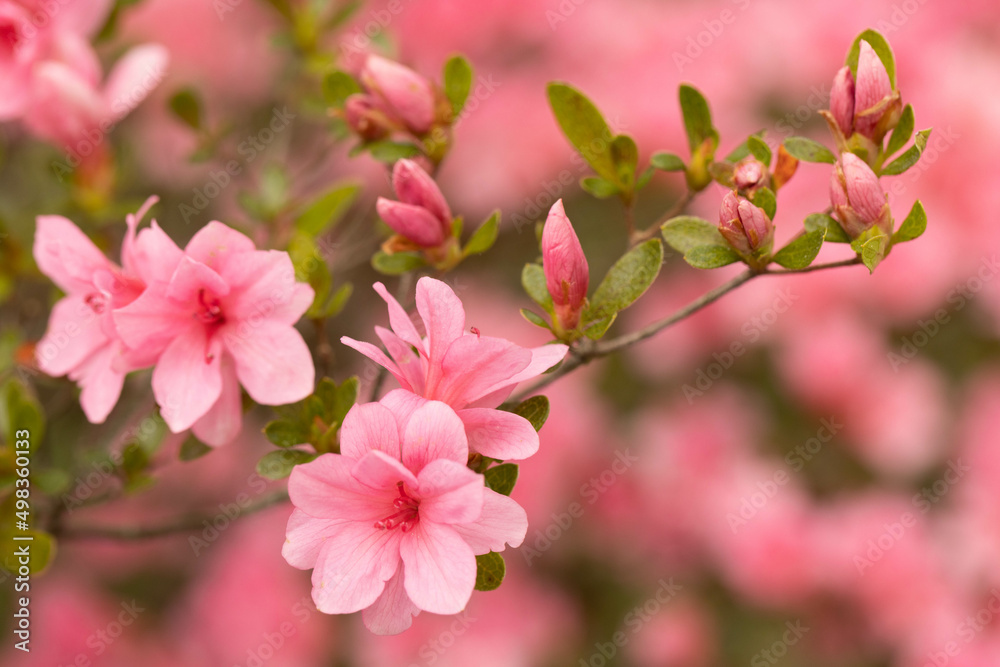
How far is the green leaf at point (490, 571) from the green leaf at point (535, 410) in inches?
4.8

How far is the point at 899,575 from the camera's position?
5.38ft

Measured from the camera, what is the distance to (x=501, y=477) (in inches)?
28.6

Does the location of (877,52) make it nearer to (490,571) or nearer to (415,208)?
(415,208)

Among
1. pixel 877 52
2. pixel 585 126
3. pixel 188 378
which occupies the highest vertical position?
pixel 877 52

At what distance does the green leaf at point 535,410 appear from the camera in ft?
2.41

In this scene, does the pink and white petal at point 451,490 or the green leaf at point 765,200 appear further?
the green leaf at point 765,200

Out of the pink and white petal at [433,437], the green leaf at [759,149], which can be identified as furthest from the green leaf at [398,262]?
the green leaf at [759,149]

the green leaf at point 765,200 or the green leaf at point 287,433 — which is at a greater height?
the green leaf at point 765,200

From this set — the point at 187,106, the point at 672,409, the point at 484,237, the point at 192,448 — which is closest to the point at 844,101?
the point at 484,237

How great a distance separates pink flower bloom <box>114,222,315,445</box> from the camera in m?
0.75

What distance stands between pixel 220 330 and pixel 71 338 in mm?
185

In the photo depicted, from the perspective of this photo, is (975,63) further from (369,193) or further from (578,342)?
(578,342)

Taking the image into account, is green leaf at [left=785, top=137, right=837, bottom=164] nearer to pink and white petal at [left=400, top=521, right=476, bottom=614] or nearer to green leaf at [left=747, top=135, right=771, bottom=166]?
green leaf at [left=747, top=135, right=771, bottom=166]

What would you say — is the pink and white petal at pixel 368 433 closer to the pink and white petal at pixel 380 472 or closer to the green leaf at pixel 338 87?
the pink and white petal at pixel 380 472
